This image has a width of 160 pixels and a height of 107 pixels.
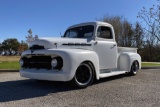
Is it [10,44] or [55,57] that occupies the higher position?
[10,44]

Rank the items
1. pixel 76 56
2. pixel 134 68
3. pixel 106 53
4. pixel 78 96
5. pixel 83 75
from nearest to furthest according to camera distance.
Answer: pixel 78 96
pixel 76 56
pixel 83 75
pixel 106 53
pixel 134 68

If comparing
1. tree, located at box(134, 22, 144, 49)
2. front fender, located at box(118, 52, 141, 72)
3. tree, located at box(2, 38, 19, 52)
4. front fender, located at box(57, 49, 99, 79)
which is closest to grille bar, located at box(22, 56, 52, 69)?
front fender, located at box(57, 49, 99, 79)

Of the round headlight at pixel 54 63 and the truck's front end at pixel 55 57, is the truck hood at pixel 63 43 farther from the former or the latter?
the round headlight at pixel 54 63

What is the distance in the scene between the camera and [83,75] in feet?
22.8

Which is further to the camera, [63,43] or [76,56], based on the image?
[63,43]

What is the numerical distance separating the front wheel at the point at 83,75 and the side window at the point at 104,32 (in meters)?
1.51

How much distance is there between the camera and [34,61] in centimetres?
694

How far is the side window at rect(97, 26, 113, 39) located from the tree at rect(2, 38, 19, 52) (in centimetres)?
9948

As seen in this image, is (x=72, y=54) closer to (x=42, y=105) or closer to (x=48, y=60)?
(x=48, y=60)

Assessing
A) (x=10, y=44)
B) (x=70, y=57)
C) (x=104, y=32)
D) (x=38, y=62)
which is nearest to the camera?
(x=70, y=57)

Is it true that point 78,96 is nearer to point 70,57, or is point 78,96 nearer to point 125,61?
point 70,57

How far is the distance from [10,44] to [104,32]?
10251 centimetres

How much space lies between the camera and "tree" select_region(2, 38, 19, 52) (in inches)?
4126

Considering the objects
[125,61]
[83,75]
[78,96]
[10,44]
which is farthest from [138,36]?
[10,44]
